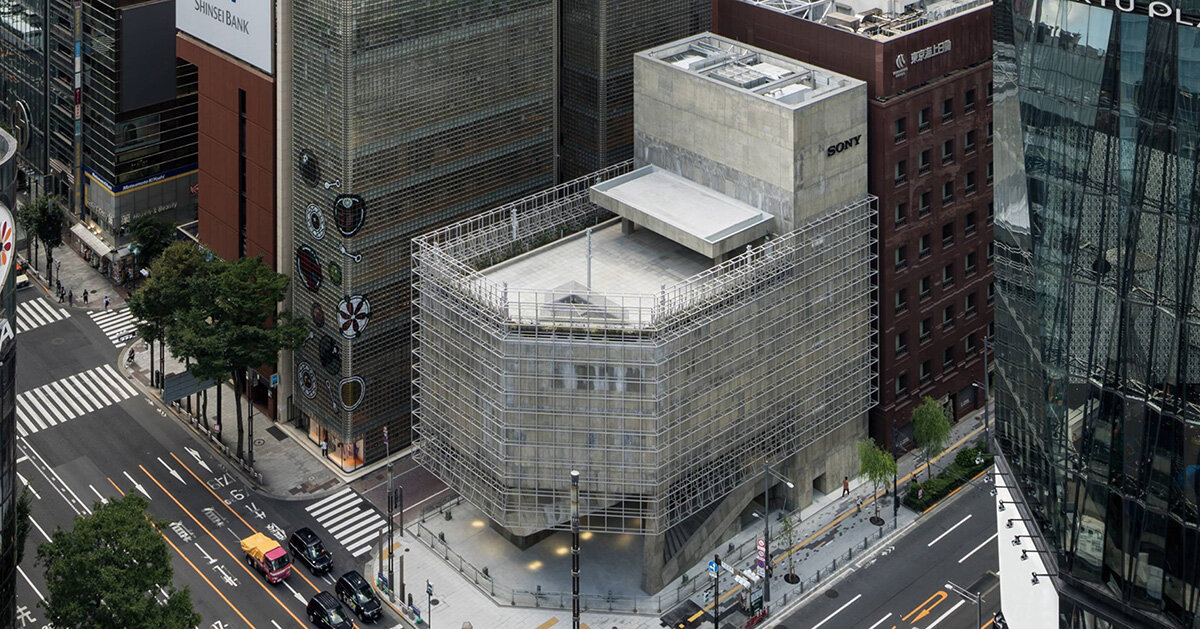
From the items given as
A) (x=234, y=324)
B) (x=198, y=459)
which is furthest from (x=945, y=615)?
(x=198, y=459)

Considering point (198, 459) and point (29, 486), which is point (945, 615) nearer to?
point (198, 459)

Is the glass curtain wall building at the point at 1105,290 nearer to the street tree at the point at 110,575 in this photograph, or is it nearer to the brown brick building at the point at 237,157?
the street tree at the point at 110,575

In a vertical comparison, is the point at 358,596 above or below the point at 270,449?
below

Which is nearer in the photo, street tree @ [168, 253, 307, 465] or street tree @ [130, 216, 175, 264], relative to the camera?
street tree @ [168, 253, 307, 465]

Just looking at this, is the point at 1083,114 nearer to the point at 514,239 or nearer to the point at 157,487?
the point at 514,239

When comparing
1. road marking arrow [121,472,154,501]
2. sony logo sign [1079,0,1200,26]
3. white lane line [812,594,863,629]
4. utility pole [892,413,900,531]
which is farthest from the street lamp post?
road marking arrow [121,472,154,501]

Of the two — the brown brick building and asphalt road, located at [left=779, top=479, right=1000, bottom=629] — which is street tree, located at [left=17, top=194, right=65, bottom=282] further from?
asphalt road, located at [left=779, top=479, right=1000, bottom=629]
